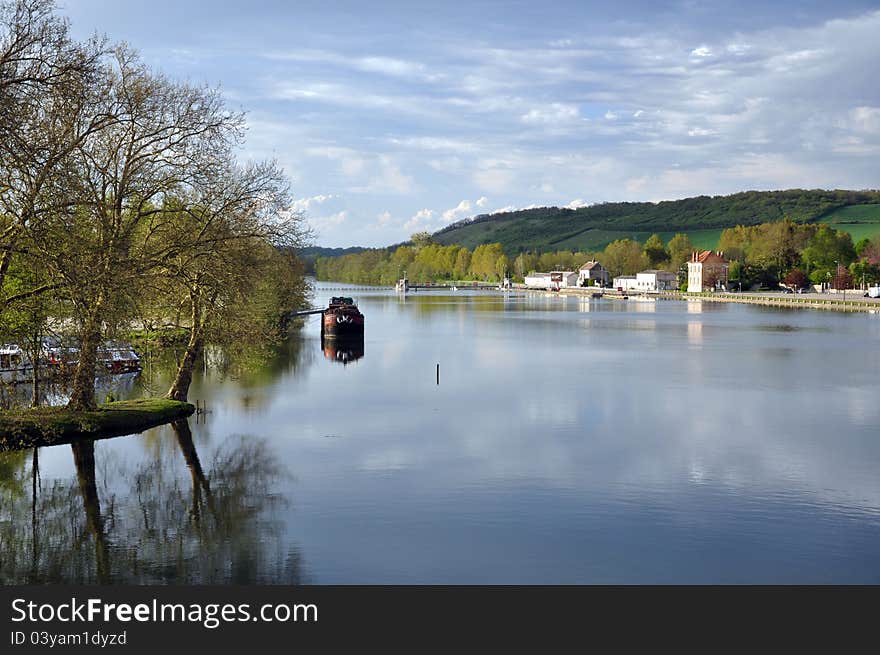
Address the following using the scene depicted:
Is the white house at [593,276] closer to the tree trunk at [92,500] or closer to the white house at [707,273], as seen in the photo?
the white house at [707,273]

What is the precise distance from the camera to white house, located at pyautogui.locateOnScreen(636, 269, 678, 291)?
143 m

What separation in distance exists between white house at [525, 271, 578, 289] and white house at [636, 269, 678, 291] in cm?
2111

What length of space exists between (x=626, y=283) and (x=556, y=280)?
20028 millimetres

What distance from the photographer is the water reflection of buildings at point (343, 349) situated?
144ft

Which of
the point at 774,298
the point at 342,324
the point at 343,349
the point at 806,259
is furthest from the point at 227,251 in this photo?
the point at 806,259

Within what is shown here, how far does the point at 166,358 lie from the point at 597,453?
851 inches

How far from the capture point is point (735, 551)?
13.9 metres

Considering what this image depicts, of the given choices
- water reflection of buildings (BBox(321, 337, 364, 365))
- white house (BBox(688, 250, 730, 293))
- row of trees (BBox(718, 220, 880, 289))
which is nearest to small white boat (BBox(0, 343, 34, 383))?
water reflection of buildings (BBox(321, 337, 364, 365))

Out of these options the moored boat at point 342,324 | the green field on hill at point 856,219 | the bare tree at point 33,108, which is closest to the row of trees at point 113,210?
the bare tree at point 33,108

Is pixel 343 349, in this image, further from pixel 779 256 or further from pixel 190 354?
pixel 779 256

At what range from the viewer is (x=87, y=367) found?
66.4 ft

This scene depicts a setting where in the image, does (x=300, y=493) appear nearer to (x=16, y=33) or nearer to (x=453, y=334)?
(x=16, y=33)


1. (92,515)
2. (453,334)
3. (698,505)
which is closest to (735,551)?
(698,505)
